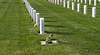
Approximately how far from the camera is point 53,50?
357 inches

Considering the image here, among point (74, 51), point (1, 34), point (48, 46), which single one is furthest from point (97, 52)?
point (1, 34)

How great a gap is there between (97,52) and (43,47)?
236cm

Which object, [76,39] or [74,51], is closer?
[74,51]

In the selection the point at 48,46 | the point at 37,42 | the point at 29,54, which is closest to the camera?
the point at 29,54

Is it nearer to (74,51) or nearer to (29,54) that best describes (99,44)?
(74,51)

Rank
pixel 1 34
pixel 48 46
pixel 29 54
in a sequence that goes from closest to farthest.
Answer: pixel 29 54, pixel 48 46, pixel 1 34

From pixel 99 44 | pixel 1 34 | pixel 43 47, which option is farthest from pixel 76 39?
pixel 1 34

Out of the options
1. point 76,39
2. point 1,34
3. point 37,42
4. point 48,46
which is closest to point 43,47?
point 48,46

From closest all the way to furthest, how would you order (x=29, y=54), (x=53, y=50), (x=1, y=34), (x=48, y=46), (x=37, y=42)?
(x=29, y=54)
(x=53, y=50)
(x=48, y=46)
(x=37, y=42)
(x=1, y=34)

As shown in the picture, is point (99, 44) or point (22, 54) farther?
point (99, 44)

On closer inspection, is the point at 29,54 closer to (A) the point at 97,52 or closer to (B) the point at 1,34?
(A) the point at 97,52

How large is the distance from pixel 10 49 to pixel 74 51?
2741 millimetres

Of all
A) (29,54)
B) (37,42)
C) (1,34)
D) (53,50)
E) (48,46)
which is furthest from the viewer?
(1,34)

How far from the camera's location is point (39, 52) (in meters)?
8.82
